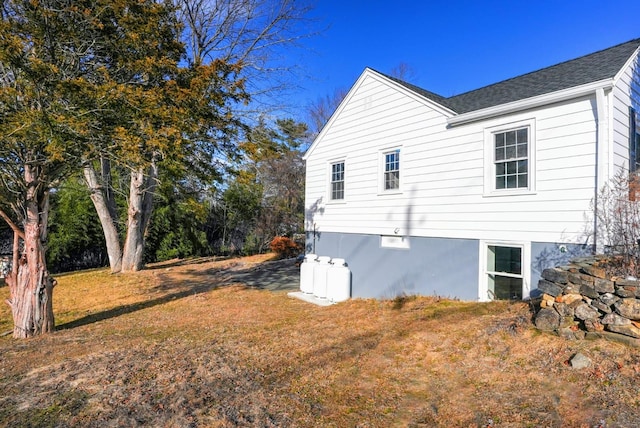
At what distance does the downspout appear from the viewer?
5660mm

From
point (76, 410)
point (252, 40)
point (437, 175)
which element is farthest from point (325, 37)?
point (76, 410)

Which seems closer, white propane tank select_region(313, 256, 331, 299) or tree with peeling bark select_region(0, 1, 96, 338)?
tree with peeling bark select_region(0, 1, 96, 338)

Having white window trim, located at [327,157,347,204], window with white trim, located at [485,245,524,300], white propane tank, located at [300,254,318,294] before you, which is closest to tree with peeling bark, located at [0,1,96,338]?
white propane tank, located at [300,254,318,294]

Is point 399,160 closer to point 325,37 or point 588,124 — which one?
point 588,124

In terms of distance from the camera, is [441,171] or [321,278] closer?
[441,171]

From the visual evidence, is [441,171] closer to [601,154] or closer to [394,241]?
[394,241]

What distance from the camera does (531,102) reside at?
6.46 m

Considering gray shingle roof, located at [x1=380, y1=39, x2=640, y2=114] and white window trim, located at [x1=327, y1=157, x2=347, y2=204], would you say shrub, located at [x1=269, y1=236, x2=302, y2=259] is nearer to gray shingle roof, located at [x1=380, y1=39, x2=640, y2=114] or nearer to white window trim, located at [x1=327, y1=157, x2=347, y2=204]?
white window trim, located at [x1=327, y1=157, x2=347, y2=204]

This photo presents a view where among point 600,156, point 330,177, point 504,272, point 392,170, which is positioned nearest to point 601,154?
point 600,156

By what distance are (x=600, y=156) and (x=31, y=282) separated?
960 cm

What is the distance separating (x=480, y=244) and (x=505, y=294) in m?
1.03

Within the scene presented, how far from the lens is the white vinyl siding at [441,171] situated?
609 cm

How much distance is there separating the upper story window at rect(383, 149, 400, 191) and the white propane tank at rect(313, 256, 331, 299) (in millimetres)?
2527


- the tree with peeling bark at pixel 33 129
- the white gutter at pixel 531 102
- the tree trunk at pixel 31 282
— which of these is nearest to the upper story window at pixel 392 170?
the white gutter at pixel 531 102
